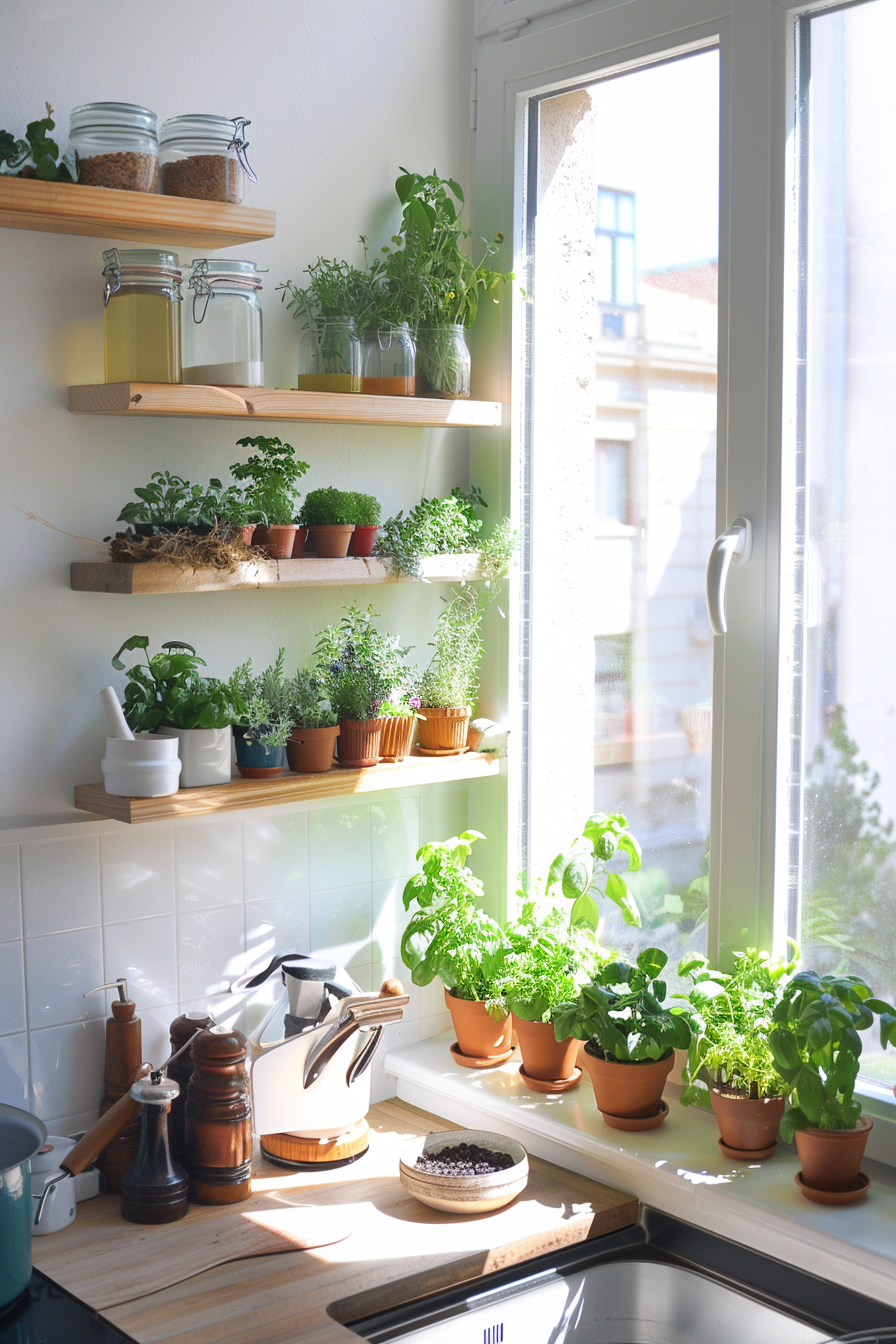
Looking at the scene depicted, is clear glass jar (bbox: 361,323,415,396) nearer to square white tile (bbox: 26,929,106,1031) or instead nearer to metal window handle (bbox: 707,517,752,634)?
metal window handle (bbox: 707,517,752,634)

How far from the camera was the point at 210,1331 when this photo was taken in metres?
1.46

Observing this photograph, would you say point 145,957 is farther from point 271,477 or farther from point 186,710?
point 271,477

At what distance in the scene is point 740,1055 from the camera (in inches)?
67.6

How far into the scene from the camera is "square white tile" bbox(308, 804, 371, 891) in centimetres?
211

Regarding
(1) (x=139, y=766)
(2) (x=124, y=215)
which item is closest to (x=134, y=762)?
(1) (x=139, y=766)

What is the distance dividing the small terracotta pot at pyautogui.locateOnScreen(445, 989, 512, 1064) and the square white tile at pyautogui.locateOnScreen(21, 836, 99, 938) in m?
0.62

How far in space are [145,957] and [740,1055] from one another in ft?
2.88

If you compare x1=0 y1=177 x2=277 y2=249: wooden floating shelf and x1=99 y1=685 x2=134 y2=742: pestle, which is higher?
x1=0 y1=177 x2=277 y2=249: wooden floating shelf

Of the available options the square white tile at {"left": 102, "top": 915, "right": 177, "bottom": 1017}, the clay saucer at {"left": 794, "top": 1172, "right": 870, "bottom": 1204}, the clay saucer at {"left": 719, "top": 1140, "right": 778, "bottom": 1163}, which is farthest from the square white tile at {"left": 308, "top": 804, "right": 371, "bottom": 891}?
the clay saucer at {"left": 794, "top": 1172, "right": 870, "bottom": 1204}

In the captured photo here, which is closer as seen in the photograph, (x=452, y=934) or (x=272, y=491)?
(x=272, y=491)

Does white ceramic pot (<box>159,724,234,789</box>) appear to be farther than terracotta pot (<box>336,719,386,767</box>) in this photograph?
No

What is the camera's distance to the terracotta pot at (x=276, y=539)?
6.11 ft

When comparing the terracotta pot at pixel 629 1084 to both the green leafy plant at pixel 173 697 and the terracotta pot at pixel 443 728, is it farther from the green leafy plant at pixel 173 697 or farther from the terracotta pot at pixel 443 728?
the green leafy plant at pixel 173 697

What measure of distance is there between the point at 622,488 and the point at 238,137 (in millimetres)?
782
